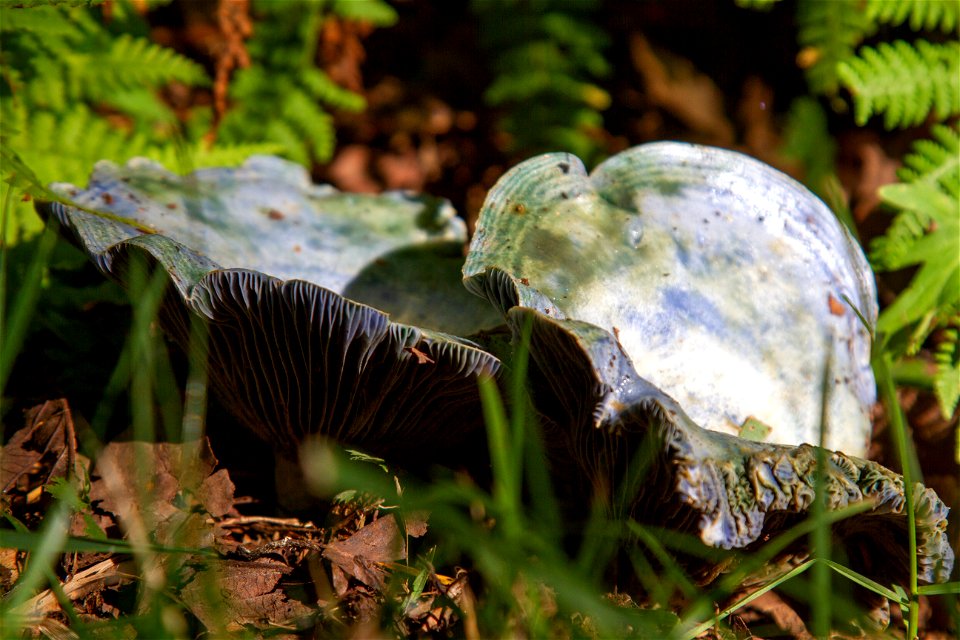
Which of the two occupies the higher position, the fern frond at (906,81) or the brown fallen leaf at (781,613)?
the fern frond at (906,81)

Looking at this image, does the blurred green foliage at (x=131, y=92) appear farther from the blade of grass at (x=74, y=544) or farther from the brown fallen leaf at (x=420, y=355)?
the brown fallen leaf at (x=420, y=355)

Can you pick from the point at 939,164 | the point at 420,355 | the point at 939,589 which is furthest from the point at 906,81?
the point at 420,355

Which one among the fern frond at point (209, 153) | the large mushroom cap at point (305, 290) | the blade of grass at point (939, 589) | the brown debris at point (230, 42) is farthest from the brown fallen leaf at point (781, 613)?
the brown debris at point (230, 42)

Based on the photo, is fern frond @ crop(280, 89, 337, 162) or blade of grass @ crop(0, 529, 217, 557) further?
fern frond @ crop(280, 89, 337, 162)

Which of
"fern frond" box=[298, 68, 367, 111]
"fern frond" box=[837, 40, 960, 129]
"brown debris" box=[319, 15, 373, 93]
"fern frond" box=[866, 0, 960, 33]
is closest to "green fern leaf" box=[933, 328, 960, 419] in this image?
"fern frond" box=[837, 40, 960, 129]

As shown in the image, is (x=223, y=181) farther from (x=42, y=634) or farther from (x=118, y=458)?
(x=42, y=634)

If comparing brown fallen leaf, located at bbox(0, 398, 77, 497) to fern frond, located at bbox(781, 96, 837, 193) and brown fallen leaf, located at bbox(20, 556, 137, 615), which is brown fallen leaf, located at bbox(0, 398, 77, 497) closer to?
brown fallen leaf, located at bbox(20, 556, 137, 615)
